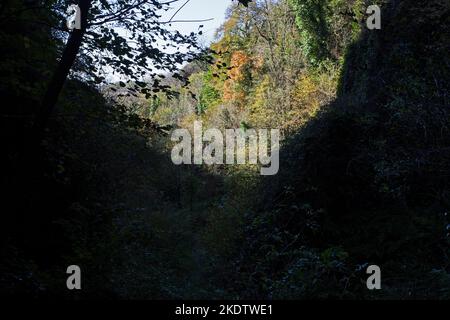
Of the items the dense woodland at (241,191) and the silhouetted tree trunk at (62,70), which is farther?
the dense woodland at (241,191)

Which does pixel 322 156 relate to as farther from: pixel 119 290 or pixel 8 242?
pixel 8 242

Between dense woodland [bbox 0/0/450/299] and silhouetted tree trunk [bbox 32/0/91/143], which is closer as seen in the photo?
silhouetted tree trunk [bbox 32/0/91/143]

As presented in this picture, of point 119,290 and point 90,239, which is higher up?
point 90,239

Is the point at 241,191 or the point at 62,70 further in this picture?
the point at 241,191

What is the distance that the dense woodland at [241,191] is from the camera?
5.38 metres

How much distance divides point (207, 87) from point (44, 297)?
37.4 metres

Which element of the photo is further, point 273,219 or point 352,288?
point 273,219

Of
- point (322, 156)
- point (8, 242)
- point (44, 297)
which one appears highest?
point (322, 156)

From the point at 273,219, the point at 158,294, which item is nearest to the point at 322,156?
the point at 273,219

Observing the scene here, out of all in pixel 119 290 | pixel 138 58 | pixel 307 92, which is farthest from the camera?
pixel 307 92

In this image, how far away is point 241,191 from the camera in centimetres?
1883

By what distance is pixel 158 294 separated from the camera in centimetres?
871

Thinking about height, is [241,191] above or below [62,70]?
below

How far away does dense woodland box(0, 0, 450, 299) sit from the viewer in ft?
17.6
